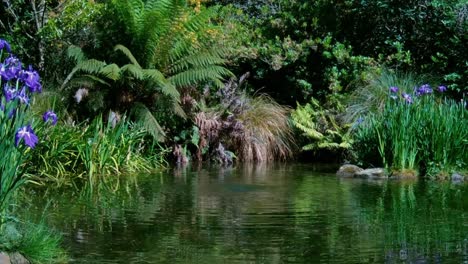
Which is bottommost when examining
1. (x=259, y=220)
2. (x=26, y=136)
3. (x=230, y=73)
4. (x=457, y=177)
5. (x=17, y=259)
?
(x=17, y=259)

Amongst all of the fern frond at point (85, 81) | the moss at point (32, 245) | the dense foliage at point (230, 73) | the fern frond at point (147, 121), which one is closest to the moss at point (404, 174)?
the dense foliage at point (230, 73)

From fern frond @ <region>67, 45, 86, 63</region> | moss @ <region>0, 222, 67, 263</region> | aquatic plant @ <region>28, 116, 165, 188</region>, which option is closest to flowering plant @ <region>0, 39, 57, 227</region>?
moss @ <region>0, 222, 67, 263</region>

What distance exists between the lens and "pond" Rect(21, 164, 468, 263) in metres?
5.27

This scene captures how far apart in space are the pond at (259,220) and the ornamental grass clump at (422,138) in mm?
764

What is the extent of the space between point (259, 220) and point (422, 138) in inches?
179

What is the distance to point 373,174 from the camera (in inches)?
411

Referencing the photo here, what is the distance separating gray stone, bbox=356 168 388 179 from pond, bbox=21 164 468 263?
1.82 ft

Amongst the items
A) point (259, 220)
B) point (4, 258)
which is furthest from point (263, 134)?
point (4, 258)

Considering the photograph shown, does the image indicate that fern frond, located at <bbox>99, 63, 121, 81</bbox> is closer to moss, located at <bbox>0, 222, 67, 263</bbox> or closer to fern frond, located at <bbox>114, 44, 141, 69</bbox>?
fern frond, located at <bbox>114, 44, 141, 69</bbox>

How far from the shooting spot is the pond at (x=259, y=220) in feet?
17.3

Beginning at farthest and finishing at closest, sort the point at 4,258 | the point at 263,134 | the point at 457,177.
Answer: the point at 263,134 < the point at 457,177 < the point at 4,258

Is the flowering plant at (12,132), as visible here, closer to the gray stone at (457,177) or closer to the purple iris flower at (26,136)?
the purple iris flower at (26,136)

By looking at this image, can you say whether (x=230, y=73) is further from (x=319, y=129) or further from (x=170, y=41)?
(x=319, y=129)

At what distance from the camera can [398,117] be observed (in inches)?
410
